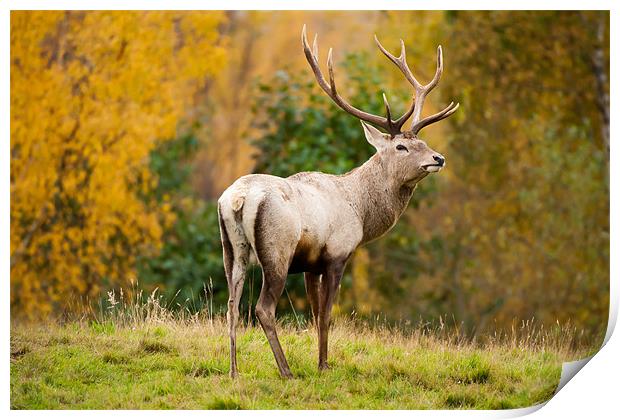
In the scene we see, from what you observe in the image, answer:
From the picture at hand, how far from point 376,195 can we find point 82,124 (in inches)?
223

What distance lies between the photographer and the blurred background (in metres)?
11.8

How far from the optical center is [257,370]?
6938 millimetres

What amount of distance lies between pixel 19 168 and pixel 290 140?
398cm

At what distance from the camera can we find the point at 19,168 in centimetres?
1148

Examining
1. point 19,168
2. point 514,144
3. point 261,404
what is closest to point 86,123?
point 19,168

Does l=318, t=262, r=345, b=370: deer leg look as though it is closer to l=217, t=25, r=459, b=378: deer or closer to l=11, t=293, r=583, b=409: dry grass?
l=217, t=25, r=459, b=378: deer

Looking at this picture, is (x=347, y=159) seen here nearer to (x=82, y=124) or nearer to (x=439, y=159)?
(x=82, y=124)

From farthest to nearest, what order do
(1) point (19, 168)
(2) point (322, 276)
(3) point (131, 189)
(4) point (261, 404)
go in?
(3) point (131, 189), (1) point (19, 168), (2) point (322, 276), (4) point (261, 404)

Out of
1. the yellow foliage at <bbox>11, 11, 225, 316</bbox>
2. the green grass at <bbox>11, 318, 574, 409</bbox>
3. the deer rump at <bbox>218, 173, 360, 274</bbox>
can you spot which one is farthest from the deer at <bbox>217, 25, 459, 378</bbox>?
the yellow foliage at <bbox>11, 11, 225, 316</bbox>

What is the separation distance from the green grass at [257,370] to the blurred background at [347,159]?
1472 millimetres

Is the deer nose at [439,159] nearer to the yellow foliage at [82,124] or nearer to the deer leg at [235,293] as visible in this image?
the deer leg at [235,293]

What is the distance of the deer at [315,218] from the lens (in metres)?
6.32

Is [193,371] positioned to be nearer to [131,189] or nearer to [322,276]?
[322,276]

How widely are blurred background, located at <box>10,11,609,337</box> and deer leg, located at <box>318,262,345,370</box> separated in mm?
3032
